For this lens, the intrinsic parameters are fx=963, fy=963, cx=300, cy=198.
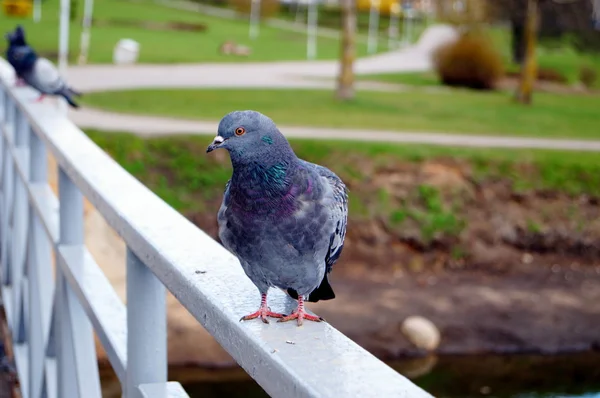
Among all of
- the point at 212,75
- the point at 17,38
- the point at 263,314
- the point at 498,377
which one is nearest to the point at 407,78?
the point at 212,75

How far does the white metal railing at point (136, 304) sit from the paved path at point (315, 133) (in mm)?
10482

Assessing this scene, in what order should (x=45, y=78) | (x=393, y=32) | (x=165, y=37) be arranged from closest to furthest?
(x=45, y=78) → (x=165, y=37) → (x=393, y=32)

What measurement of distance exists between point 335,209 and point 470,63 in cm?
2450

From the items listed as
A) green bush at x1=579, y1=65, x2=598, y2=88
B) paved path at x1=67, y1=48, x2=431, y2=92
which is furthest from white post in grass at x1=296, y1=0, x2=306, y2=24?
green bush at x1=579, y1=65, x2=598, y2=88

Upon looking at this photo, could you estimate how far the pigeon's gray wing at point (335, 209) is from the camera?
1.87m

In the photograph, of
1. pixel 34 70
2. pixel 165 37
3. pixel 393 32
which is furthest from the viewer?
pixel 393 32

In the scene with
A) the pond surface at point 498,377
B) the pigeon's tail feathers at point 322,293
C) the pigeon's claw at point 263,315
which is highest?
the pigeon's claw at point 263,315

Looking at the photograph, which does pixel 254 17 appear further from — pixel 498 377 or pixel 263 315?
pixel 263 315

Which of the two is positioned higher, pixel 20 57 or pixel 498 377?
pixel 20 57

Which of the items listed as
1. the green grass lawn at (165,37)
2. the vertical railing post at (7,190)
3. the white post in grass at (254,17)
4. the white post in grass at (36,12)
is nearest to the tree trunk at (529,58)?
the green grass lawn at (165,37)

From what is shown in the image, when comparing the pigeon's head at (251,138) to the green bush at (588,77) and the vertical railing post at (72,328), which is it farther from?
the green bush at (588,77)

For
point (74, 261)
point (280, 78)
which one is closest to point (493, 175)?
point (280, 78)

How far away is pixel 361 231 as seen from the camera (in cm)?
1436

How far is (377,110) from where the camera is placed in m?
19.3
